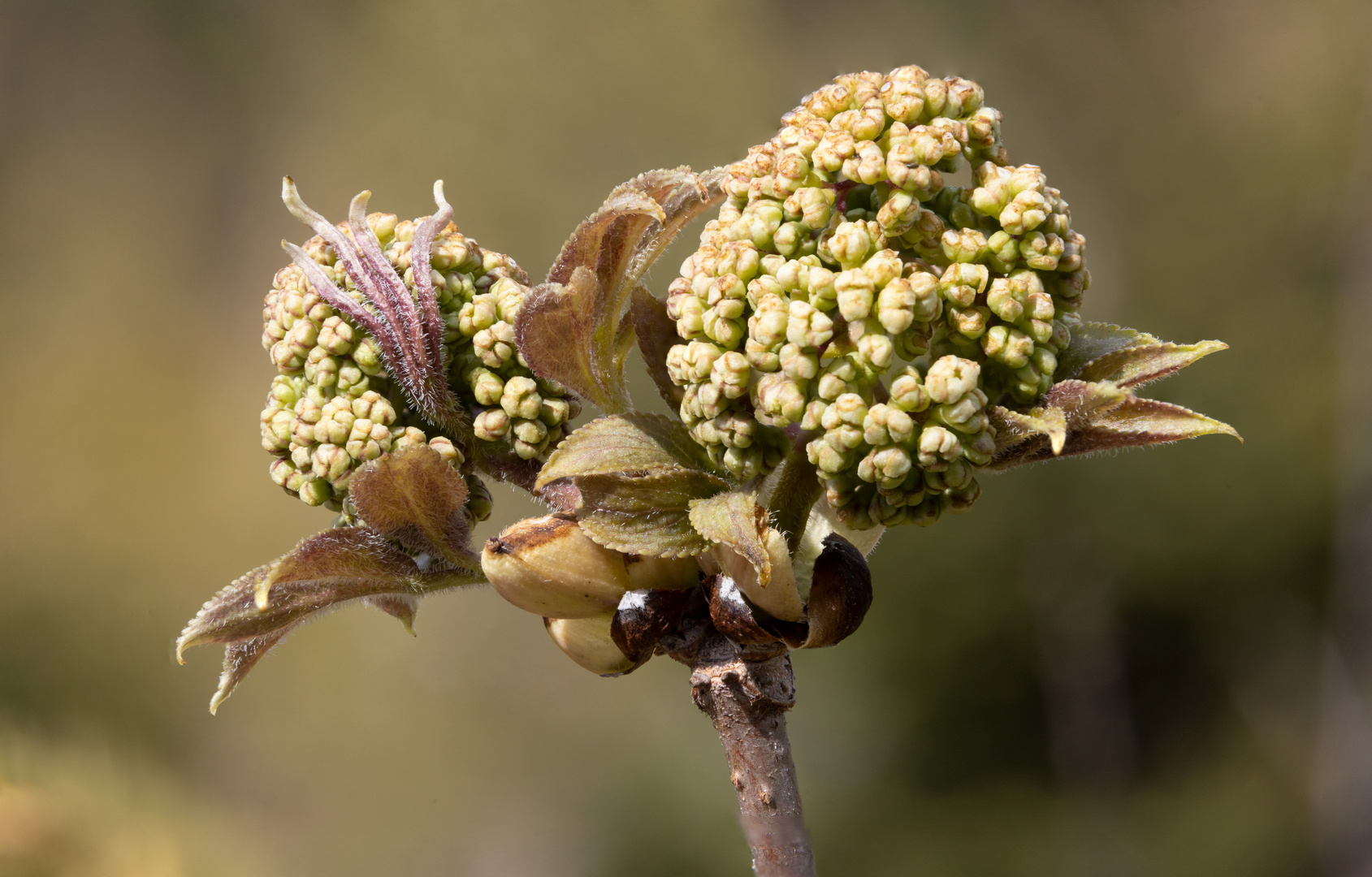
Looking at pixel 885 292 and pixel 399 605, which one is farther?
pixel 399 605

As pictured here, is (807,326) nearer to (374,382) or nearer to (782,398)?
(782,398)

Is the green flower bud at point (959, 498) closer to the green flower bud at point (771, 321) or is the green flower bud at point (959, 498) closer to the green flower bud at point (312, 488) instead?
the green flower bud at point (771, 321)

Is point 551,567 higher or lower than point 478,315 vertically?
lower

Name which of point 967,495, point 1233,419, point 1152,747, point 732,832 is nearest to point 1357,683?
point 1152,747

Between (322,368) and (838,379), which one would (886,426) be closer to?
(838,379)

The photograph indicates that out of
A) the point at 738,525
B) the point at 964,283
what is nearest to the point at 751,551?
the point at 738,525

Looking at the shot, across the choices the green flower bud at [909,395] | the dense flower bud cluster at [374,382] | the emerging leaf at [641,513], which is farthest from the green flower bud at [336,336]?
the green flower bud at [909,395]

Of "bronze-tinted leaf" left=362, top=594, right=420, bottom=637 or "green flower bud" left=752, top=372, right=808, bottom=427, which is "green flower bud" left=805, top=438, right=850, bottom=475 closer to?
"green flower bud" left=752, top=372, right=808, bottom=427
